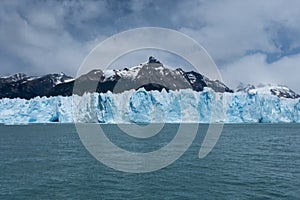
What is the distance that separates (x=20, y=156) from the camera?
25.9 meters

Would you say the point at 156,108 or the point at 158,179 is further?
the point at 156,108

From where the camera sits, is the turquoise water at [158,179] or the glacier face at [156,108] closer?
the turquoise water at [158,179]

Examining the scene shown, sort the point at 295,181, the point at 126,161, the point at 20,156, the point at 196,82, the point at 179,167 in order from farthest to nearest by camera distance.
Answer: the point at 196,82
the point at 20,156
the point at 126,161
the point at 179,167
the point at 295,181

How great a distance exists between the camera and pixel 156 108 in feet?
250

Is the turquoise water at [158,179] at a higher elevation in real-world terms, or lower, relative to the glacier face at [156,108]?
lower

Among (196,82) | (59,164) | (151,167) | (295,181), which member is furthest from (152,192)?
(196,82)

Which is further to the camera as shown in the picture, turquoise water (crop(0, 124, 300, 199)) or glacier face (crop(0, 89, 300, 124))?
glacier face (crop(0, 89, 300, 124))

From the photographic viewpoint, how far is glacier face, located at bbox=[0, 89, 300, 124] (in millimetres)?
74375

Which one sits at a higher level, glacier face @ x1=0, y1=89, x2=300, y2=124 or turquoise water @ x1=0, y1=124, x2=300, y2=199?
glacier face @ x1=0, y1=89, x2=300, y2=124

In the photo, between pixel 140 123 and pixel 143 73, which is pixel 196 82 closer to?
pixel 143 73

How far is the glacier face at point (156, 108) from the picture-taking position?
7438 cm

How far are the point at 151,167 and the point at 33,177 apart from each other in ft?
23.9

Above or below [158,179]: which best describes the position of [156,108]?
above

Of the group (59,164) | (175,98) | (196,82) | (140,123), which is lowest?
(59,164)
